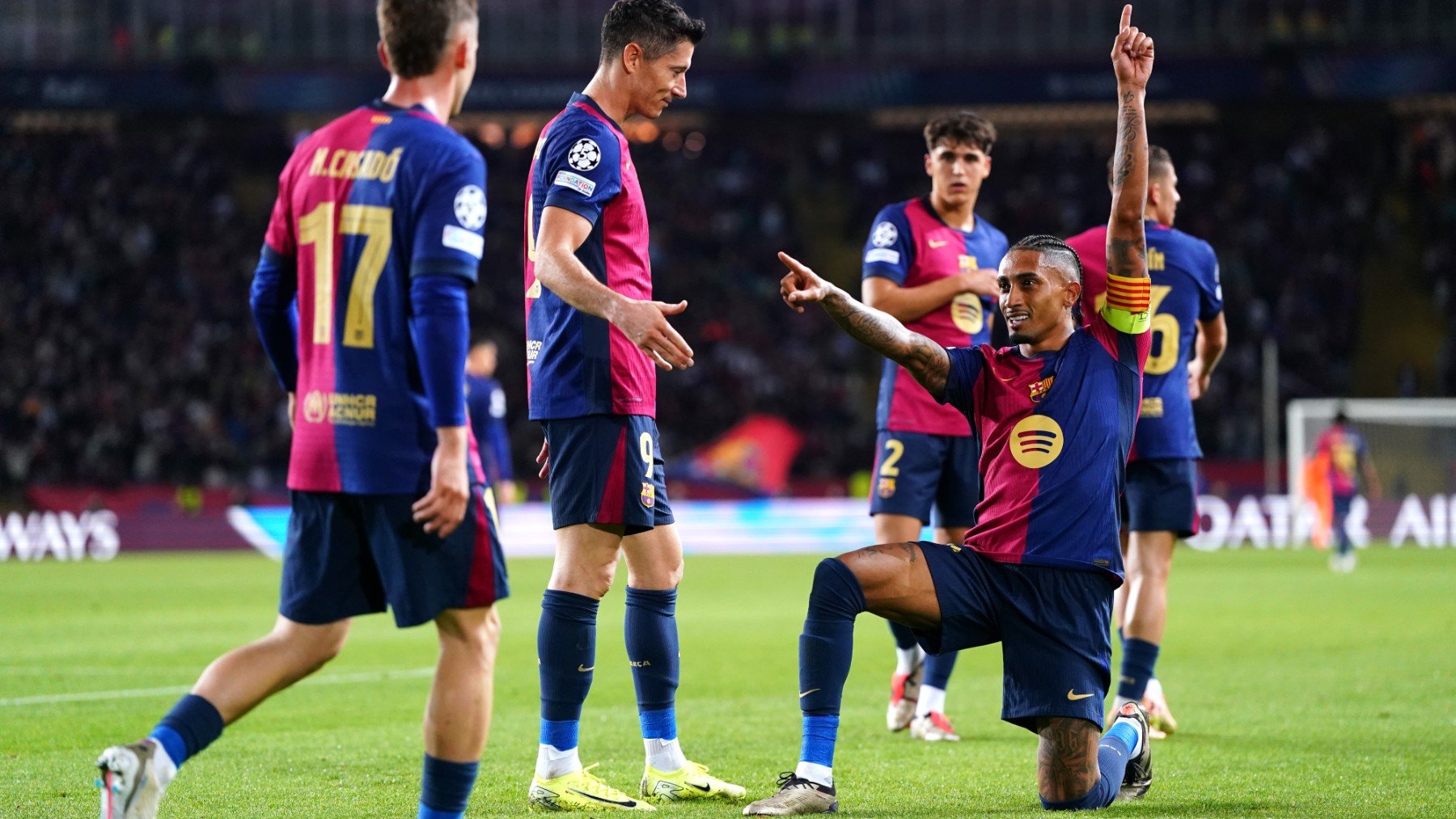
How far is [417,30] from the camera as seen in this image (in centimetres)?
386

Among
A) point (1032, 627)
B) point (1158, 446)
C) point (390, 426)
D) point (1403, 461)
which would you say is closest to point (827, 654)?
point (1032, 627)

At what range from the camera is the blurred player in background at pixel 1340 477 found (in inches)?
750

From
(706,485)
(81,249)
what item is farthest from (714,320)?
(81,249)

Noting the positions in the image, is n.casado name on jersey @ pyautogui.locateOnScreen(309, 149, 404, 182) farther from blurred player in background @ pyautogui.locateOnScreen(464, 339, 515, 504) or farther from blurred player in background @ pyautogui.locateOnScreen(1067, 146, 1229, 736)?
blurred player in background @ pyautogui.locateOnScreen(464, 339, 515, 504)

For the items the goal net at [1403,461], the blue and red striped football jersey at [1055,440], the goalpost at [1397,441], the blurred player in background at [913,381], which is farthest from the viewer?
the goalpost at [1397,441]

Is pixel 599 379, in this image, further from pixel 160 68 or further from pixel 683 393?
pixel 160 68

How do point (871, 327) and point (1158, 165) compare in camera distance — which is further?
point (1158, 165)

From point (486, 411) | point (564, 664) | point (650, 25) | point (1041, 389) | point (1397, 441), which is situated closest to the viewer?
point (1041, 389)

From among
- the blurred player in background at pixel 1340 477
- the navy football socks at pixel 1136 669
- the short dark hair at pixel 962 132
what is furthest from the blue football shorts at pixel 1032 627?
the blurred player in background at pixel 1340 477

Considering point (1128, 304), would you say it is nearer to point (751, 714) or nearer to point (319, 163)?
point (319, 163)

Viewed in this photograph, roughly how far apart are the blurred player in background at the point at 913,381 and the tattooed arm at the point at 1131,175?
190cm

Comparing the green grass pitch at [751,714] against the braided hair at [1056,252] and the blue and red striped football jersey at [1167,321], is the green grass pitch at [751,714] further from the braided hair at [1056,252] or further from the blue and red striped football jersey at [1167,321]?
the braided hair at [1056,252]

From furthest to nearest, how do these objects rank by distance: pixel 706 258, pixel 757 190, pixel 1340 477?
1. pixel 757 190
2. pixel 706 258
3. pixel 1340 477

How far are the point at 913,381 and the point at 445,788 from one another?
359cm
